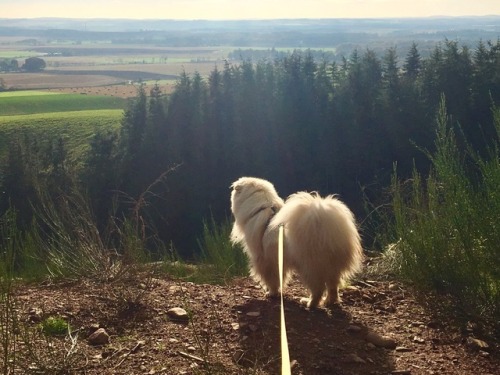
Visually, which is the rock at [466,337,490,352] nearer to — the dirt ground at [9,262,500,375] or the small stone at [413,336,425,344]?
the dirt ground at [9,262,500,375]

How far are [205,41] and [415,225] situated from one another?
328 ft

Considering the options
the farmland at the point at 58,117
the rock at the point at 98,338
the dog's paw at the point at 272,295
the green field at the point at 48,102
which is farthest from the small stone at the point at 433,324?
the green field at the point at 48,102

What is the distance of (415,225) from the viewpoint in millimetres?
5605

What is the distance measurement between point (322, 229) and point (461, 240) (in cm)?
132

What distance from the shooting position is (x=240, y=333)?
489cm

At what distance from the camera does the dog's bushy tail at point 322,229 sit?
5.59 m

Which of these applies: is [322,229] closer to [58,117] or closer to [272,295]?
[272,295]

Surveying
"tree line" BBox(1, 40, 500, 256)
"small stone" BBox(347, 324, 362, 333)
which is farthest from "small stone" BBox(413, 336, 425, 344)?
"tree line" BBox(1, 40, 500, 256)

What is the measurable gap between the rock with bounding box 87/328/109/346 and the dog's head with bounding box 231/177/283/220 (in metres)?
2.61

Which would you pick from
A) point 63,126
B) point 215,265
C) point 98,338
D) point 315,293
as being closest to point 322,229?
point 315,293

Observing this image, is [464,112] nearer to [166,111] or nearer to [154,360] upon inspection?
[166,111]

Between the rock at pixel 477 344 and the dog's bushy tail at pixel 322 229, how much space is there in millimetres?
1505

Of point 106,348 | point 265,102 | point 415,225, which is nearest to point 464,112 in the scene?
point 265,102

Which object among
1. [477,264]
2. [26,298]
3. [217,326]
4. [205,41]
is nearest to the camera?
[477,264]
